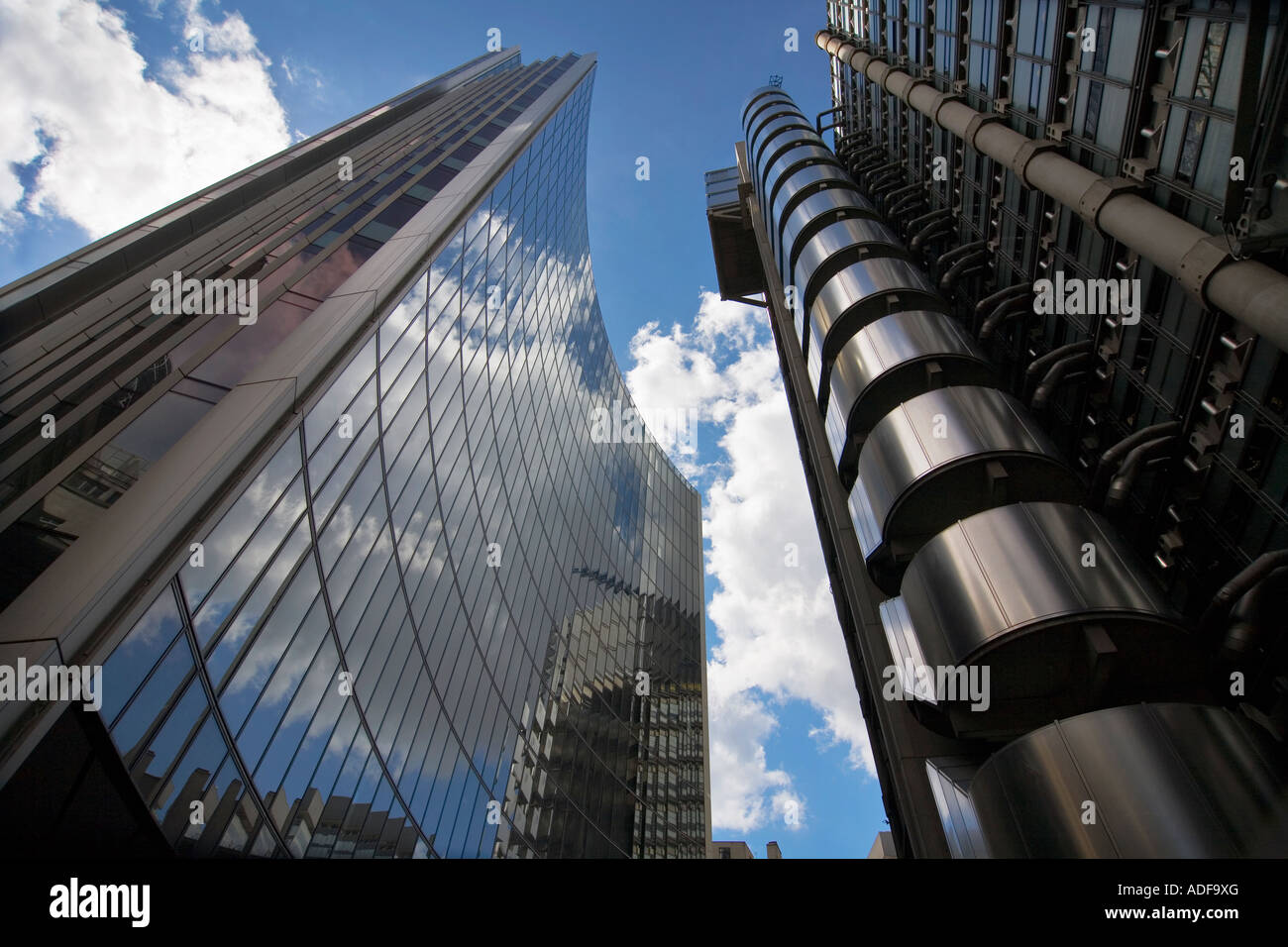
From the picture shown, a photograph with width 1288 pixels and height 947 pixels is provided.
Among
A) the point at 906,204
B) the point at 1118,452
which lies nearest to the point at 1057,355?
the point at 1118,452

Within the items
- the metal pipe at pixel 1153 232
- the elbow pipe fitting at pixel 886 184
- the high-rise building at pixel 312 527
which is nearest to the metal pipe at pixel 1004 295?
the metal pipe at pixel 1153 232

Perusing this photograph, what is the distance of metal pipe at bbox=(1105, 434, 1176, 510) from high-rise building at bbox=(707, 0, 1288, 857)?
64 millimetres

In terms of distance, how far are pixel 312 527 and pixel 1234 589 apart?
16.7 metres

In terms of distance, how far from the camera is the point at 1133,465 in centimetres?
1248

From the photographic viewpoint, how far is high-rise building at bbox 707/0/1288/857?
8812 millimetres

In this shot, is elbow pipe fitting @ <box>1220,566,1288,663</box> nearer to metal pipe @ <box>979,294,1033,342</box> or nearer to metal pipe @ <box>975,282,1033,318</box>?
metal pipe @ <box>979,294,1033,342</box>

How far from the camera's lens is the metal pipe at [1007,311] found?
17.8 meters

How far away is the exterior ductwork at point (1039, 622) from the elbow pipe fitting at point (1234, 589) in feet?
1.06

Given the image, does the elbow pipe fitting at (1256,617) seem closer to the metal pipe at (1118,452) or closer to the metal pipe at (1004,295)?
the metal pipe at (1118,452)

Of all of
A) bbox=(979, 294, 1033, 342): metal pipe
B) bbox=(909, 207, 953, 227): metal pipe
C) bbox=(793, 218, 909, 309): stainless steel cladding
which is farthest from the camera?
bbox=(909, 207, 953, 227): metal pipe
